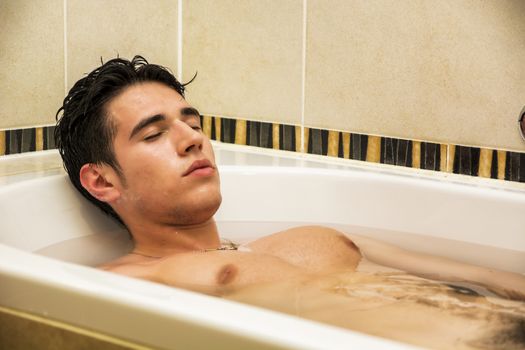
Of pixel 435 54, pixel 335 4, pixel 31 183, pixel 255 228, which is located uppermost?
pixel 335 4

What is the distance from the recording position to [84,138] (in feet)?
5.39

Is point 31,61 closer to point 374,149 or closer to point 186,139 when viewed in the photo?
point 186,139

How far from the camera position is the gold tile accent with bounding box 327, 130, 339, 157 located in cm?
206

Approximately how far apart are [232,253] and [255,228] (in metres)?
0.38

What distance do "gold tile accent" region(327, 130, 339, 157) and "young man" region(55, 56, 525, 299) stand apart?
1.38 ft

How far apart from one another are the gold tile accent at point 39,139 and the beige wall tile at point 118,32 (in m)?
0.15

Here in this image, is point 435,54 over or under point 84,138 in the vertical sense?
over

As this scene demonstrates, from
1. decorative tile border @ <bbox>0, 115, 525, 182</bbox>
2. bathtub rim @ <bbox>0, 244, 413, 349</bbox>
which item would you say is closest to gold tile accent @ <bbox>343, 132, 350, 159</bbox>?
decorative tile border @ <bbox>0, 115, 525, 182</bbox>

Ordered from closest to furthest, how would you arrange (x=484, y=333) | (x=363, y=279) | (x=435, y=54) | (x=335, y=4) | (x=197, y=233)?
(x=484, y=333) < (x=363, y=279) < (x=197, y=233) < (x=435, y=54) < (x=335, y=4)

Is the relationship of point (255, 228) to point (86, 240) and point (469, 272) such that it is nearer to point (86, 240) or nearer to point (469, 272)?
point (86, 240)

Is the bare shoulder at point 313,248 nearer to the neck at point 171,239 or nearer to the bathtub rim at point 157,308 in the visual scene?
the neck at point 171,239

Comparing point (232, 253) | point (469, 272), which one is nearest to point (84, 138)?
point (232, 253)

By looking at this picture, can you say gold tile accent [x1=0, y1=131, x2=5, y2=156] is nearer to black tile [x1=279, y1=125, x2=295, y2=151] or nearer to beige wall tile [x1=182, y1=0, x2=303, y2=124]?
beige wall tile [x1=182, y1=0, x2=303, y2=124]

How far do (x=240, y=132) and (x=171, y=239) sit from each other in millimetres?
694
